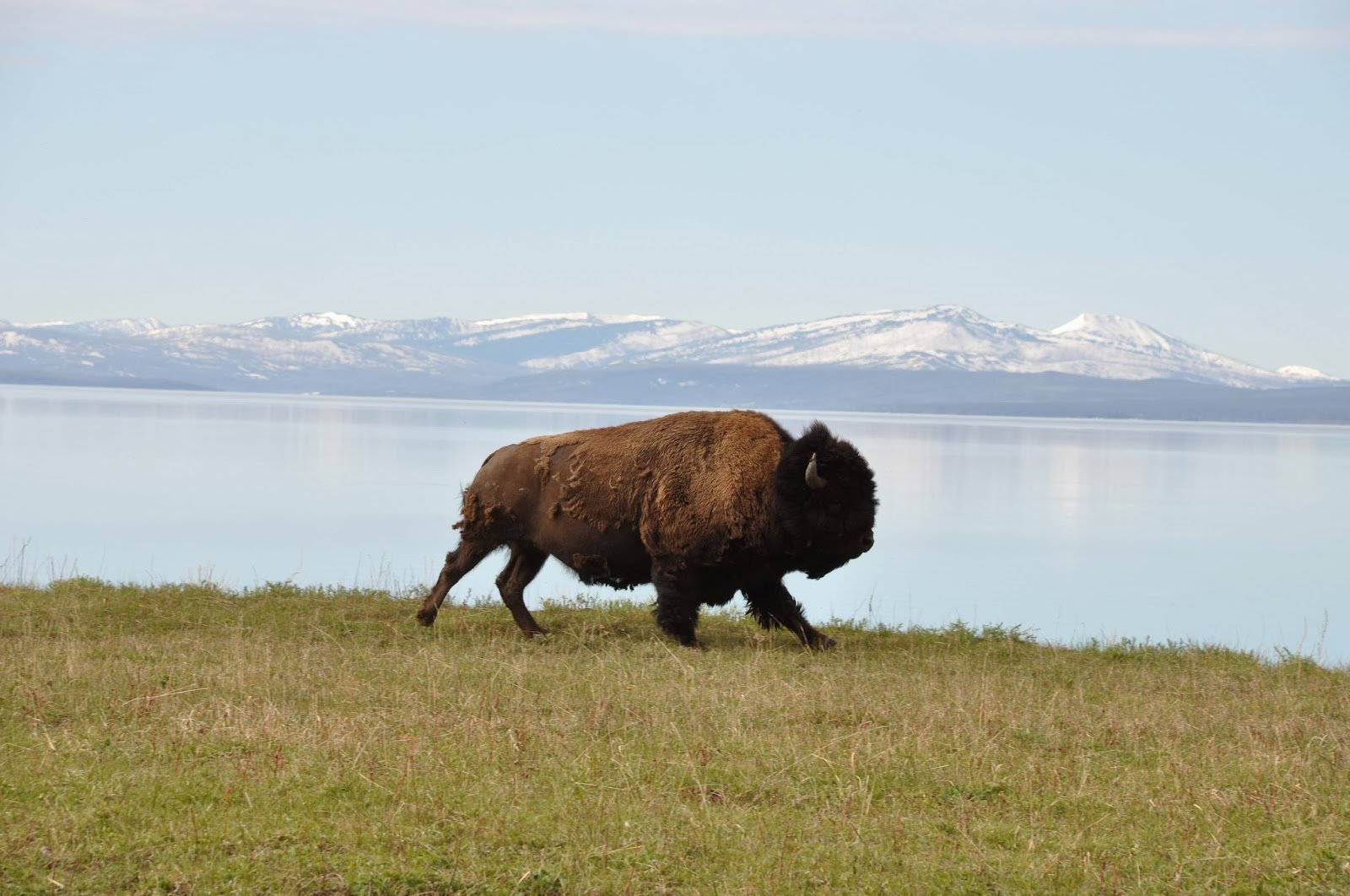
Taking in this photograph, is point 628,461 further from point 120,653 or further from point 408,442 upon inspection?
point 408,442

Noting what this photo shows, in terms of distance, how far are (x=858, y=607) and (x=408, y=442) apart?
228 ft

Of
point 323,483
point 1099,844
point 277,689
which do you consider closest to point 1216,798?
point 1099,844

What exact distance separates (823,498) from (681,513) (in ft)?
4.23

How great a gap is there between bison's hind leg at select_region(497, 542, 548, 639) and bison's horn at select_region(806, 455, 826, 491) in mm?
2730

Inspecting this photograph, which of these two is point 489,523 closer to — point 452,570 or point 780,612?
point 452,570

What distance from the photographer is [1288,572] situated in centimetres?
3584

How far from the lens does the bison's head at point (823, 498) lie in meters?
12.5

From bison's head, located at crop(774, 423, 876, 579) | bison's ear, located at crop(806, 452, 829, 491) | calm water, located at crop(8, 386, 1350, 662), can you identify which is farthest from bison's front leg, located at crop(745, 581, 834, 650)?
calm water, located at crop(8, 386, 1350, 662)

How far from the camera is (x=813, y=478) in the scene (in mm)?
12320

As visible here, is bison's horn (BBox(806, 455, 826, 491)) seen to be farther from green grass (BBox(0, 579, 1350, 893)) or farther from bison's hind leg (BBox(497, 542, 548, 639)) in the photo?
bison's hind leg (BBox(497, 542, 548, 639))

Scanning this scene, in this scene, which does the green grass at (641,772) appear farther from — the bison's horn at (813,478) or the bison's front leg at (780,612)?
the bison's horn at (813,478)

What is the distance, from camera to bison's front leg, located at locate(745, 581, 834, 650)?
42.3 feet

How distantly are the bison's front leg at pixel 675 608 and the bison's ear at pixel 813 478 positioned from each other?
149 cm

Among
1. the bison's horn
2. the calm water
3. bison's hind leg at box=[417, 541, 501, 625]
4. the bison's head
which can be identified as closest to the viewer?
the bison's horn
